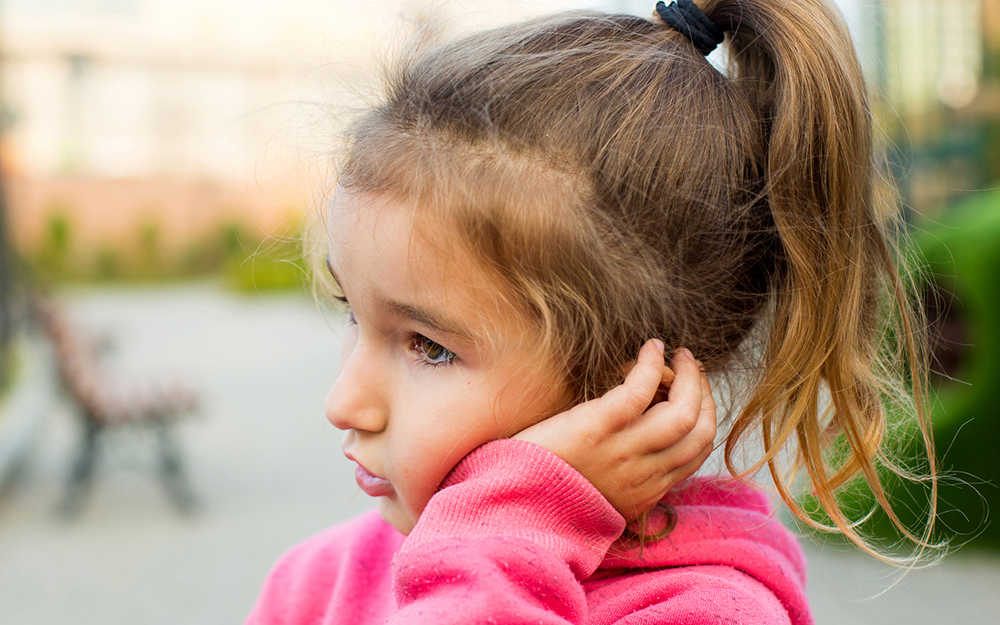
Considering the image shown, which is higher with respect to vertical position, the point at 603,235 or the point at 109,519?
the point at 603,235

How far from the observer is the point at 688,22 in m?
1.00

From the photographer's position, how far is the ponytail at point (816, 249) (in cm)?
95

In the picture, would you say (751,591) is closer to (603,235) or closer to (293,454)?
(603,235)

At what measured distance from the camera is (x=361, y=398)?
91cm

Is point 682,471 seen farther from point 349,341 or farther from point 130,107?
point 130,107

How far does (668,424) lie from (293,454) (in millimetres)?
5144

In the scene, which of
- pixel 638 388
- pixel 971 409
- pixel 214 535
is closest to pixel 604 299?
pixel 638 388

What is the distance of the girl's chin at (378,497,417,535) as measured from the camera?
3.13ft

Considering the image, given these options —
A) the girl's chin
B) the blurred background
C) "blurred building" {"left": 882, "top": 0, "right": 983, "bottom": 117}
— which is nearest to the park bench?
the blurred background

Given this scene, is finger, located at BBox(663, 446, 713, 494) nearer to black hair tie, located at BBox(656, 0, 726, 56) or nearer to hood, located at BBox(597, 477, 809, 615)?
hood, located at BBox(597, 477, 809, 615)

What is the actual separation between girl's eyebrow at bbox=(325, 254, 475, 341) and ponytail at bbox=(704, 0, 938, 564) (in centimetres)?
36

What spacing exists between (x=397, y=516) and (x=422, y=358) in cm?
19

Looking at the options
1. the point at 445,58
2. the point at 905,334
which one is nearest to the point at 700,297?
the point at 905,334

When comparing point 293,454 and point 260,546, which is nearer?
point 260,546
